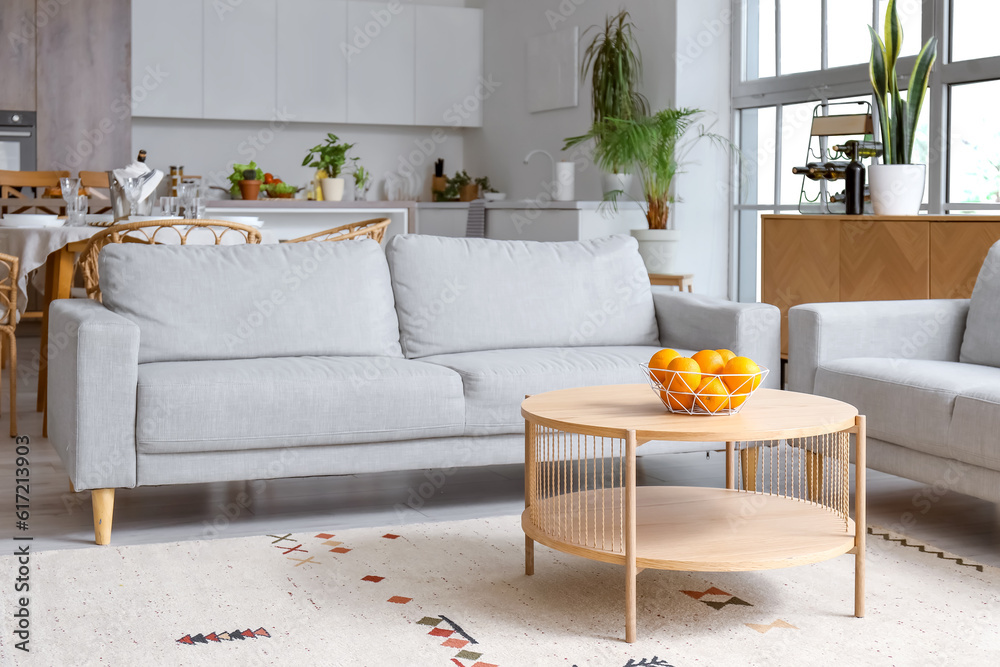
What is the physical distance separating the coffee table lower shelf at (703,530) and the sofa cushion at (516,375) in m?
0.55

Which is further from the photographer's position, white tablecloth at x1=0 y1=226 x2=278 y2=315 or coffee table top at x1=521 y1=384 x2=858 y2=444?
white tablecloth at x1=0 y1=226 x2=278 y2=315

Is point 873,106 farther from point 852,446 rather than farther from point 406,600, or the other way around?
point 406,600

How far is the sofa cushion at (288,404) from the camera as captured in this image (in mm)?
2771

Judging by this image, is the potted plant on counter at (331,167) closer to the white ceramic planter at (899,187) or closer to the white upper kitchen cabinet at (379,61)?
the white upper kitchen cabinet at (379,61)

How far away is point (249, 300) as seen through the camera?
10.6 feet

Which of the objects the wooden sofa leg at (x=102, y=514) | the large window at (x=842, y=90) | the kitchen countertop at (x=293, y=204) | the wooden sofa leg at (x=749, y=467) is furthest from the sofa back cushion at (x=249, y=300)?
the large window at (x=842, y=90)

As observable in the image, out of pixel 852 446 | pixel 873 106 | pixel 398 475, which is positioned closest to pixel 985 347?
pixel 852 446

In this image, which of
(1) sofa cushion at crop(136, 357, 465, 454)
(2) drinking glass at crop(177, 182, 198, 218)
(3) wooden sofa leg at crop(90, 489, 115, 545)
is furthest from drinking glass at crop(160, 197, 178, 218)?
(3) wooden sofa leg at crop(90, 489, 115, 545)

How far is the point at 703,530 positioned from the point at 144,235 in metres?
2.58

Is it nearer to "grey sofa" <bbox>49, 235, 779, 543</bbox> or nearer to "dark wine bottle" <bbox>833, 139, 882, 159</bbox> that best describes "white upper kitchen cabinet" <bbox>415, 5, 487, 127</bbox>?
"dark wine bottle" <bbox>833, 139, 882, 159</bbox>

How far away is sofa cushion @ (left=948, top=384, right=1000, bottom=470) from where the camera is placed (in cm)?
259

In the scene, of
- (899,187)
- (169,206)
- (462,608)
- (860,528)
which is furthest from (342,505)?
(899,187)

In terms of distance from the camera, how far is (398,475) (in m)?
3.60

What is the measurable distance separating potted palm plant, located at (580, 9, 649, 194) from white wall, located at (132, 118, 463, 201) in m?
2.63
